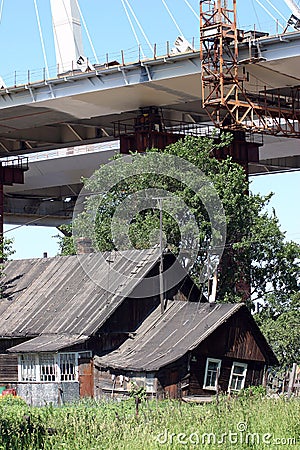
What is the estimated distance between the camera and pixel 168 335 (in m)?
33.5

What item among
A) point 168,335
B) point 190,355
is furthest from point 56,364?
point 190,355

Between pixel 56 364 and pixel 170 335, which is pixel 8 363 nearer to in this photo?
pixel 56 364

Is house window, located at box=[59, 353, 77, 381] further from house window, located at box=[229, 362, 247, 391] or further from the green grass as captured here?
the green grass

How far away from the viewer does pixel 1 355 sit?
37.2 metres

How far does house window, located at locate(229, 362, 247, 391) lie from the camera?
33.9 m

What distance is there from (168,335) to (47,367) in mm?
4212

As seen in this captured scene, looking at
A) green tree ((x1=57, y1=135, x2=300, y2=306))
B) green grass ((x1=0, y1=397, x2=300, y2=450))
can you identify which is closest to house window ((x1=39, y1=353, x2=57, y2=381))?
green tree ((x1=57, y1=135, x2=300, y2=306))

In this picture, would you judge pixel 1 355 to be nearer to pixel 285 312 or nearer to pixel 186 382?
pixel 186 382

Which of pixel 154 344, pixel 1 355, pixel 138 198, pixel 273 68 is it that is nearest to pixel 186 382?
pixel 154 344

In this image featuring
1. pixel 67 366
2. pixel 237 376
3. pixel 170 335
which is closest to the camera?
pixel 170 335

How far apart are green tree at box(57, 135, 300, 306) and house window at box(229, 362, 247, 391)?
9908 millimetres

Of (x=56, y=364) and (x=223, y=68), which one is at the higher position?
A: (x=223, y=68)

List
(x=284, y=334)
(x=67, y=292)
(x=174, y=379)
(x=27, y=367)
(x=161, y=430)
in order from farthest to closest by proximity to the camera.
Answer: (x=284, y=334)
(x=67, y=292)
(x=27, y=367)
(x=174, y=379)
(x=161, y=430)

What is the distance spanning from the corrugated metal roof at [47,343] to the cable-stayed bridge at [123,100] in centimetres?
1802
